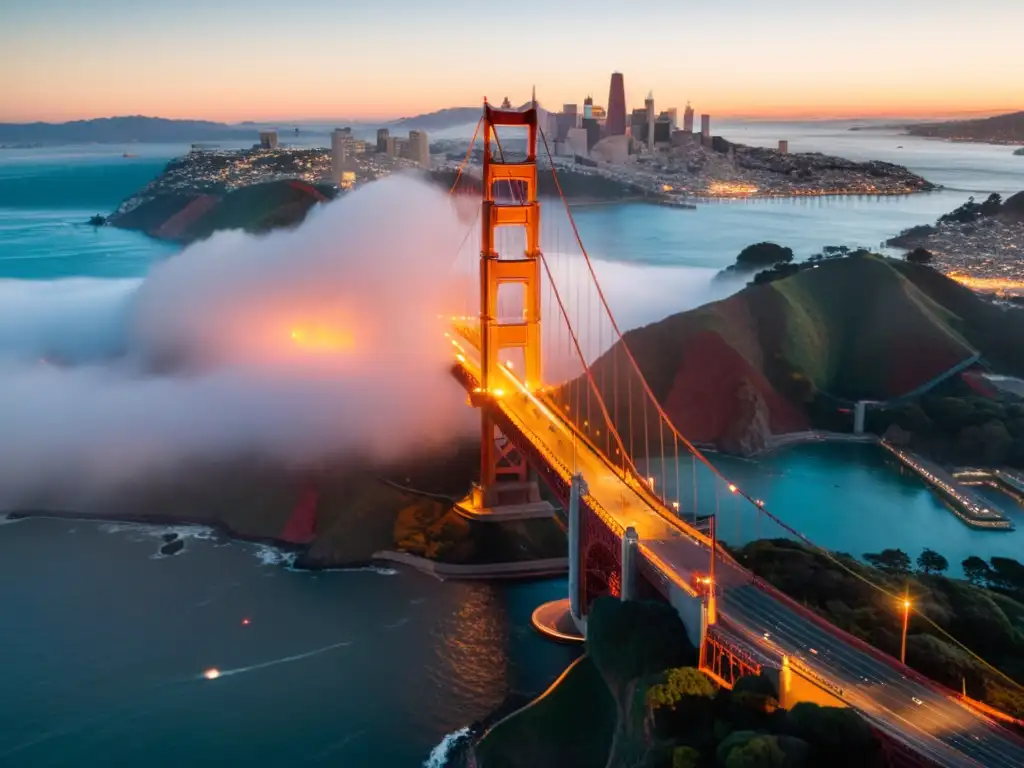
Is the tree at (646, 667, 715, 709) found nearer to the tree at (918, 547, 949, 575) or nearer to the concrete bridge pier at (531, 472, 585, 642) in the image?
the concrete bridge pier at (531, 472, 585, 642)

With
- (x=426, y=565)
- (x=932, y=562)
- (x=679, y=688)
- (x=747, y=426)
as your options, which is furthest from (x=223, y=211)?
(x=679, y=688)

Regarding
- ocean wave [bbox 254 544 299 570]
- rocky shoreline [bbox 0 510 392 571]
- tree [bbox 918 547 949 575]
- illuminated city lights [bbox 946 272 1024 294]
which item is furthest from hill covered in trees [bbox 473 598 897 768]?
illuminated city lights [bbox 946 272 1024 294]

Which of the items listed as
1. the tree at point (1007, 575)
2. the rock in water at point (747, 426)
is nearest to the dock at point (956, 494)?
the rock in water at point (747, 426)

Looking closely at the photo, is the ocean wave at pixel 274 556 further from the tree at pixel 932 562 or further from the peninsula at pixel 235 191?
the peninsula at pixel 235 191

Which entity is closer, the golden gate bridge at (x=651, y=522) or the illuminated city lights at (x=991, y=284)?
the golden gate bridge at (x=651, y=522)

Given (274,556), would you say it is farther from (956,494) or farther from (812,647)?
(956,494)

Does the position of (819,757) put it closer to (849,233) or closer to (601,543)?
(601,543)

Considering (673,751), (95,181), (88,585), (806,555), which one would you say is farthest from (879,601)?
(95,181)

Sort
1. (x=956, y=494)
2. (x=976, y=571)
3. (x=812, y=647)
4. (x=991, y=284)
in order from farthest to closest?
(x=991, y=284)
(x=956, y=494)
(x=976, y=571)
(x=812, y=647)
